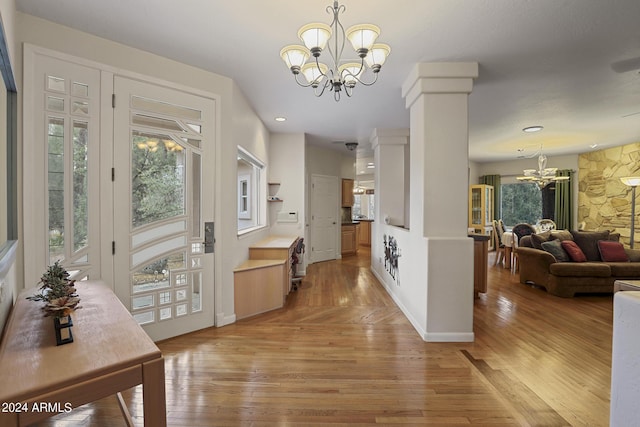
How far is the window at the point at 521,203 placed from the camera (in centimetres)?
847

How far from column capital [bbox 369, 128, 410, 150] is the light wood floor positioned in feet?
9.87

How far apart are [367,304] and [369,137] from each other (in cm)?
331

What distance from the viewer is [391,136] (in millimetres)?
5297

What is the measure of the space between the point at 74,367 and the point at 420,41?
117 inches

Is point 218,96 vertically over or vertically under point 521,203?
over

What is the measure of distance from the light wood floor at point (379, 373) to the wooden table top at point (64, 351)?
738 mm

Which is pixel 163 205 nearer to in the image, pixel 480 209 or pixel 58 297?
pixel 58 297

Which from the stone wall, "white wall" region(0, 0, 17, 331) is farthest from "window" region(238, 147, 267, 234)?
the stone wall

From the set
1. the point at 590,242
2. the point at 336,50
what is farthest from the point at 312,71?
the point at 590,242

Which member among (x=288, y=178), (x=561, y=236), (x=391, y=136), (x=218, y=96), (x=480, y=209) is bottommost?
(x=561, y=236)

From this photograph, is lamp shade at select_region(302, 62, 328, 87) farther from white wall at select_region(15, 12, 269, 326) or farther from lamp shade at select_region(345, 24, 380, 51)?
white wall at select_region(15, 12, 269, 326)

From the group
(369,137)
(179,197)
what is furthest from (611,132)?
(179,197)

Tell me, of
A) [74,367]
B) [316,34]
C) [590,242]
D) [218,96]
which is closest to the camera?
[74,367]

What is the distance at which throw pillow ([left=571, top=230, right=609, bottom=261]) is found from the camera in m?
4.72
